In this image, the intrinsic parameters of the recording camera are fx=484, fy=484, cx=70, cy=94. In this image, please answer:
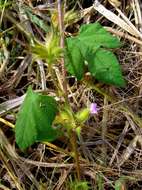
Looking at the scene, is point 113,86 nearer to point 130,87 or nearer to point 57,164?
point 130,87

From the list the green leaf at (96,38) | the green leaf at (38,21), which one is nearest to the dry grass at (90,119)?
the green leaf at (38,21)

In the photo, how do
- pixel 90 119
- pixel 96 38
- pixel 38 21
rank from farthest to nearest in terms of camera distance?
1. pixel 38 21
2. pixel 90 119
3. pixel 96 38

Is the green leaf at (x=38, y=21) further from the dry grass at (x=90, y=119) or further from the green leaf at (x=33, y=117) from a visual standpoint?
the green leaf at (x=33, y=117)

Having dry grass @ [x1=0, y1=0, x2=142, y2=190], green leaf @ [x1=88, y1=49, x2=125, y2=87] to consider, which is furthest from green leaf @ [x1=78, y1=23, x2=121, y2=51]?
dry grass @ [x1=0, y1=0, x2=142, y2=190]

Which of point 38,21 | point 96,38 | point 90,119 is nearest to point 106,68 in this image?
point 96,38

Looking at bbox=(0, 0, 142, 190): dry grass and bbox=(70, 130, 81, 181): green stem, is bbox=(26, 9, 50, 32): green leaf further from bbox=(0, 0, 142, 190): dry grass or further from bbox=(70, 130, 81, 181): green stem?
bbox=(70, 130, 81, 181): green stem

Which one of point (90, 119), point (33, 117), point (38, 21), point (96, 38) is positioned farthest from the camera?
point (38, 21)

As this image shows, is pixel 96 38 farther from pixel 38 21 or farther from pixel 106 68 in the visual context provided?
pixel 38 21
